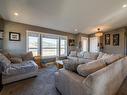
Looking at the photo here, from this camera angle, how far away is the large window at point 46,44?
5.12 metres

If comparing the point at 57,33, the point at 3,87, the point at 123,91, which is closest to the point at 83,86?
the point at 123,91

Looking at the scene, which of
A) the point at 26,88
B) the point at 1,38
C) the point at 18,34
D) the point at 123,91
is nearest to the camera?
the point at 123,91

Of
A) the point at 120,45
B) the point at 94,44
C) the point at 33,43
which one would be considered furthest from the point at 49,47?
the point at 120,45

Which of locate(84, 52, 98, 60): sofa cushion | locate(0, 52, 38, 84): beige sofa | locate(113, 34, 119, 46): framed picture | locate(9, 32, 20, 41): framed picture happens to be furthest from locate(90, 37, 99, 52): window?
locate(9, 32, 20, 41): framed picture

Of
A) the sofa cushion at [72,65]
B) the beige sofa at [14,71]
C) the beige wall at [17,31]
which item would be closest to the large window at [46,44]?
the beige wall at [17,31]

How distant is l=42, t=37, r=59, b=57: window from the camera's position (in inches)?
220

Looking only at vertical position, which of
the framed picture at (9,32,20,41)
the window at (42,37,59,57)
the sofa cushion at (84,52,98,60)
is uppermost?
the framed picture at (9,32,20,41)

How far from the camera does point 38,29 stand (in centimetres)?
520

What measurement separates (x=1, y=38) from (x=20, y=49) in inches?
39.3

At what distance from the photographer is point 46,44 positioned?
224 inches

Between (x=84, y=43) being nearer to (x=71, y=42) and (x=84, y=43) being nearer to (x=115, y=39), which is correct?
(x=71, y=42)

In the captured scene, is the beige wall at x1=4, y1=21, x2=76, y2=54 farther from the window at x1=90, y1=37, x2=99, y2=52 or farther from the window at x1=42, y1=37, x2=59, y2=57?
the window at x1=90, y1=37, x2=99, y2=52

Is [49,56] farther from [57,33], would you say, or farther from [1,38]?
[1,38]

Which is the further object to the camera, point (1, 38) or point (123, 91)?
point (1, 38)
